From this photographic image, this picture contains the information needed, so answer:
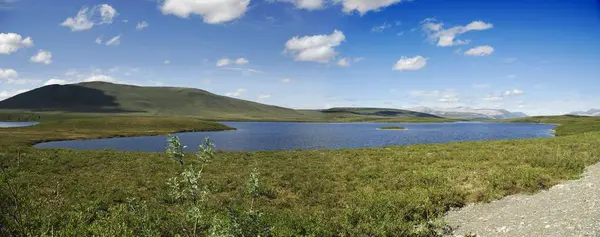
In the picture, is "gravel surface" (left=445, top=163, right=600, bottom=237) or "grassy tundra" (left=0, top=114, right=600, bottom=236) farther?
"gravel surface" (left=445, top=163, right=600, bottom=237)

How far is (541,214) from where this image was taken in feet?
48.3

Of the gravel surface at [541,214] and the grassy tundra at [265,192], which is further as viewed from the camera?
the gravel surface at [541,214]

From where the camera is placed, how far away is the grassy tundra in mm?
12108

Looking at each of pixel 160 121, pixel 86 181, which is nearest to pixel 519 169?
pixel 86 181

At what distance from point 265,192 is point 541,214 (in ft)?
47.2

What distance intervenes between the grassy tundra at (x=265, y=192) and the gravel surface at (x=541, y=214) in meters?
1.02

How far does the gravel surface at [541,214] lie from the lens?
12835 millimetres

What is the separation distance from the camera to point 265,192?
72.5ft

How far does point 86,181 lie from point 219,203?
39.4ft

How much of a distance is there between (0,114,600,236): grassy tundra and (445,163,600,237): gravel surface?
40.3 inches

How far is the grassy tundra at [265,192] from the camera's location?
39.7 ft

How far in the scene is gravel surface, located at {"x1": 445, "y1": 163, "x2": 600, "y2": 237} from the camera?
12.8m

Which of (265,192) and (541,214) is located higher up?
(541,214)

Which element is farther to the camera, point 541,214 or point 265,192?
point 265,192
